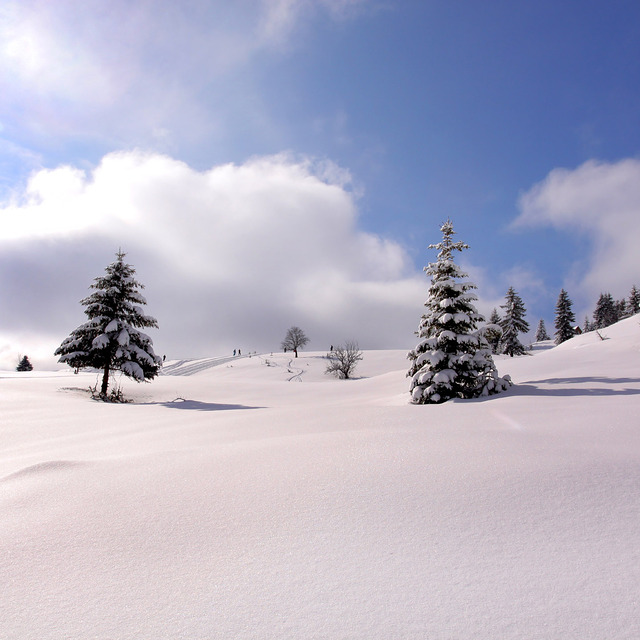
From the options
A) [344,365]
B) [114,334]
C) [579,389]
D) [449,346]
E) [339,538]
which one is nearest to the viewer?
[339,538]

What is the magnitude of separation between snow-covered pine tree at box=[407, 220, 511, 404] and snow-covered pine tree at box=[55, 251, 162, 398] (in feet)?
46.9

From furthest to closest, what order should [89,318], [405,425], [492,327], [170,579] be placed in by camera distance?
[89,318] → [492,327] → [405,425] → [170,579]

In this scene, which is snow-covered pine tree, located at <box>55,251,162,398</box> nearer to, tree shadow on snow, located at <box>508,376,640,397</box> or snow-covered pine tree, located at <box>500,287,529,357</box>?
tree shadow on snow, located at <box>508,376,640,397</box>

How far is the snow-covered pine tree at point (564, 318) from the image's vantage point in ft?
181

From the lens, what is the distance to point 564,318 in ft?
182

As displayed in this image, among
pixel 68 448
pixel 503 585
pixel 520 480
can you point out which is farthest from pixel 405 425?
pixel 68 448

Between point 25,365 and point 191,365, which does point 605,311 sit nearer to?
point 191,365

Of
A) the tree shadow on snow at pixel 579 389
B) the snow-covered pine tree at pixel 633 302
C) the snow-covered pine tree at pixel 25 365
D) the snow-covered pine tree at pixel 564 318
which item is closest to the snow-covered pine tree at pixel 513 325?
the snow-covered pine tree at pixel 564 318

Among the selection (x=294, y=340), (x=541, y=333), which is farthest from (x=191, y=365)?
(x=541, y=333)

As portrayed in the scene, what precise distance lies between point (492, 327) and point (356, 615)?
13.4 metres

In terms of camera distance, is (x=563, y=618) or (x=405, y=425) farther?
(x=405, y=425)

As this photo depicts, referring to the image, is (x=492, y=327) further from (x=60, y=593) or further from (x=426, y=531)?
(x=60, y=593)

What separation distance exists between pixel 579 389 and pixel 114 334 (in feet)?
67.0

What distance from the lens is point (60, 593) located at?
211 cm
